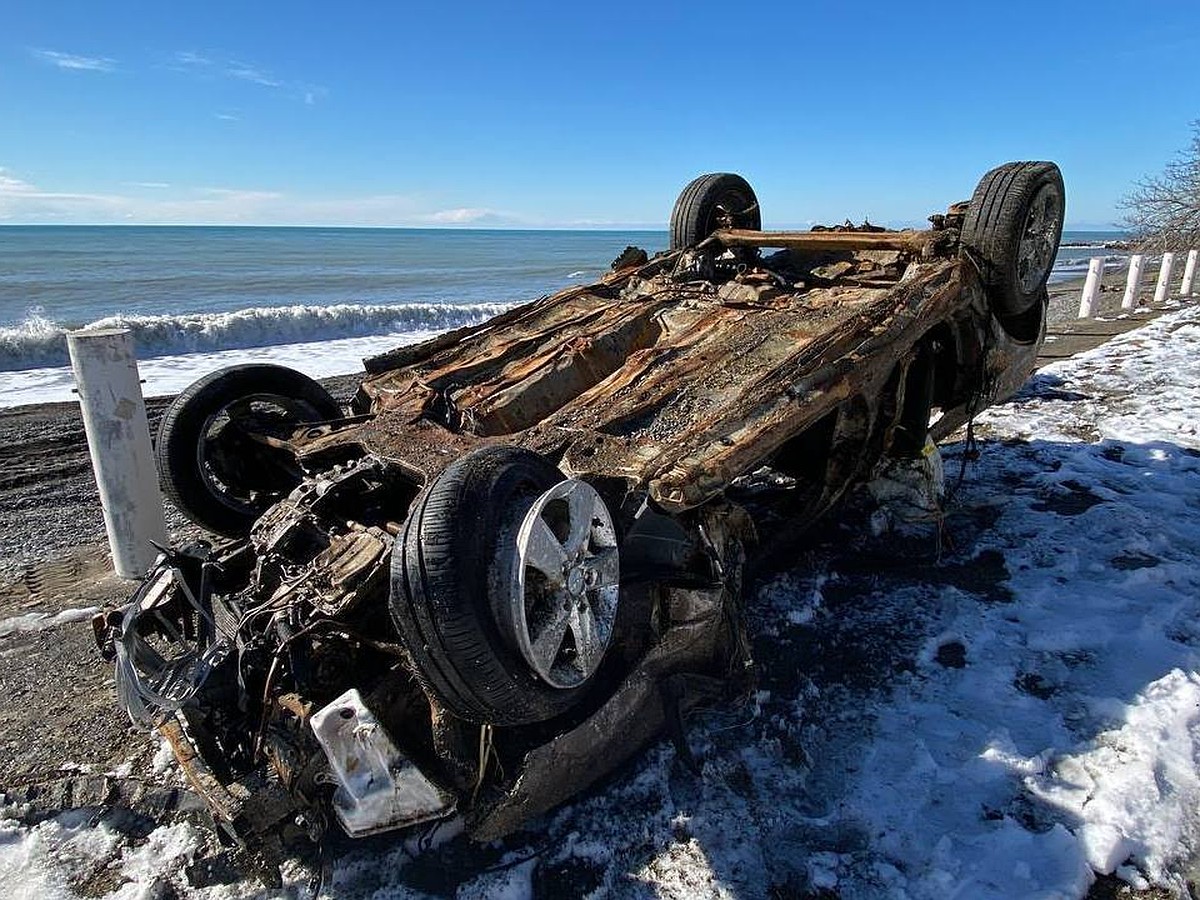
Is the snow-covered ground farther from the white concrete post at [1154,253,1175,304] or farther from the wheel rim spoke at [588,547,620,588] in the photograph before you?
the white concrete post at [1154,253,1175,304]

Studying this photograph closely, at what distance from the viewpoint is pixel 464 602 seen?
82.5 inches

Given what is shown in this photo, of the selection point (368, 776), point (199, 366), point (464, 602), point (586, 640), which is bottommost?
point (199, 366)

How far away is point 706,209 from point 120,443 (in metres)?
4.08

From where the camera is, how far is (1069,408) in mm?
7027

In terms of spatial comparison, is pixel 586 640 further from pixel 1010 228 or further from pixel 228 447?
pixel 1010 228

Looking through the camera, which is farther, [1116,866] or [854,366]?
[854,366]

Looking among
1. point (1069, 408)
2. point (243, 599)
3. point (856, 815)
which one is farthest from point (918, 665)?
point (1069, 408)

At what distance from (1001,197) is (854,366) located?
1.79 meters

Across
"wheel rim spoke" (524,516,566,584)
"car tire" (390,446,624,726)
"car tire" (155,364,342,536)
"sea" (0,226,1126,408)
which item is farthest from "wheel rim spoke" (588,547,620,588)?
"sea" (0,226,1126,408)

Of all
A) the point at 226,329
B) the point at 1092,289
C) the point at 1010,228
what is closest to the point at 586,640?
the point at 1010,228

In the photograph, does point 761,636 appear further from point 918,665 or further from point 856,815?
point 856,815

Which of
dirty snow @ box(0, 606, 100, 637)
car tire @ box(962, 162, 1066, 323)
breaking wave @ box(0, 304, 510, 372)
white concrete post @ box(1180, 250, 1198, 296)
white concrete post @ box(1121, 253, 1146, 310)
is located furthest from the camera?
white concrete post @ box(1180, 250, 1198, 296)

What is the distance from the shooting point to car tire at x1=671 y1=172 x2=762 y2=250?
5.79 metres

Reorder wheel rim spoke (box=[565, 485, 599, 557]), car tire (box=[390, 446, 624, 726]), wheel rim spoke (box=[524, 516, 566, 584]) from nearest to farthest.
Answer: car tire (box=[390, 446, 624, 726]), wheel rim spoke (box=[524, 516, 566, 584]), wheel rim spoke (box=[565, 485, 599, 557])
